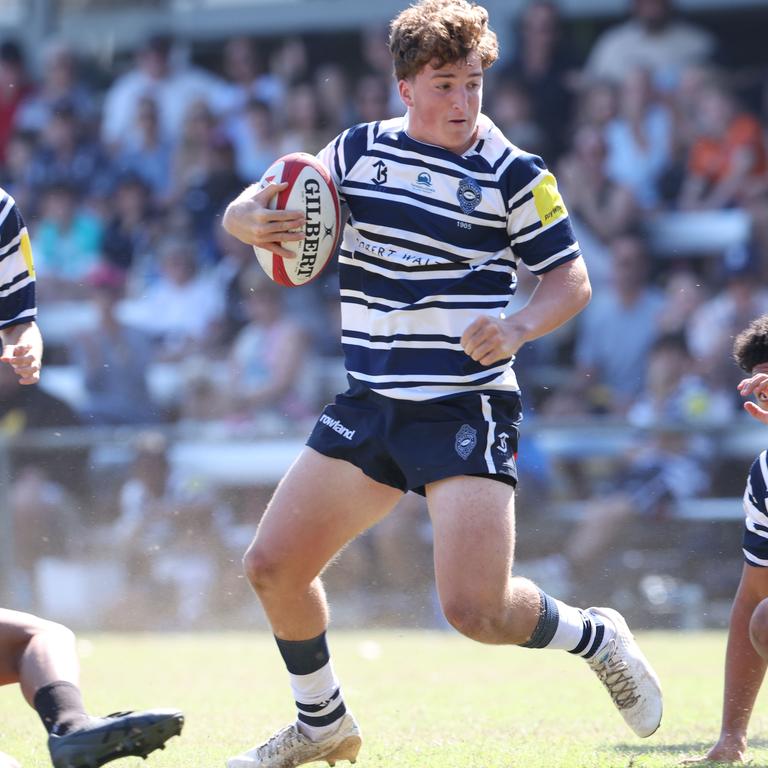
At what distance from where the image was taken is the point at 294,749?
4.36 metres

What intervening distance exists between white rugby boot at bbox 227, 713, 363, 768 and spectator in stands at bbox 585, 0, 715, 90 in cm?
828

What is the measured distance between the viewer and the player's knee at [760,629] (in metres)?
4.15

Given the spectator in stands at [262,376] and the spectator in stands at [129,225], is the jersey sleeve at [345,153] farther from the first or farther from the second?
the spectator in stands at [129,225]

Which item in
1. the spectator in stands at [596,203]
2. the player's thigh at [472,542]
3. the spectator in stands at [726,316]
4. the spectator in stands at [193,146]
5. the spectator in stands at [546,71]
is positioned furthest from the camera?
the spectator in stands at [193,146]

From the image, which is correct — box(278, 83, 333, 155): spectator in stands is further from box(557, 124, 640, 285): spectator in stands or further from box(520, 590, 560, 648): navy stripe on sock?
box(520, 590, 560, 648): navy stripe on sock

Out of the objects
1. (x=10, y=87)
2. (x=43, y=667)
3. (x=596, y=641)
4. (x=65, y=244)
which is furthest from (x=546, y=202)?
(x=10, y=87)

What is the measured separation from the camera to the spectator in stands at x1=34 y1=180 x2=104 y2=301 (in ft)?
39.0

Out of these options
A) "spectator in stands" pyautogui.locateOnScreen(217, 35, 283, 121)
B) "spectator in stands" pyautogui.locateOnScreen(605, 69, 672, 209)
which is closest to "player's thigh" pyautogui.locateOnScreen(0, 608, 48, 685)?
"spectator in stands" pyautogui.locateOnScreen(605, 69, 672, 209)

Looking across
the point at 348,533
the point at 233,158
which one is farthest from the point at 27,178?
the point at 348,533

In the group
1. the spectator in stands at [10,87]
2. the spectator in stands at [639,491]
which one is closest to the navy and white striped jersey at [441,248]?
the spectator in stands at [639,491]

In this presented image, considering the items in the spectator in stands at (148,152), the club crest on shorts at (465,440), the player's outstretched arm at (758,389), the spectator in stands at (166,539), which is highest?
the spectator in stands at (148,152)

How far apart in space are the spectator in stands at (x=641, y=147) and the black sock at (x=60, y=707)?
8.16 metres

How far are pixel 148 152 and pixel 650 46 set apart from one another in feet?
14.8

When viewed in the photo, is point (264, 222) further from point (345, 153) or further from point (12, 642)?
point (12, 642)
